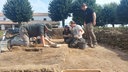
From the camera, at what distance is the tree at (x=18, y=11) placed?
207ft

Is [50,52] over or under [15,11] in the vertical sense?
under

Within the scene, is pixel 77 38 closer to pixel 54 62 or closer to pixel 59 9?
pixel 54 62

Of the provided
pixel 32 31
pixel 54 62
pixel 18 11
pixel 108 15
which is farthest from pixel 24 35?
pixel 108 15

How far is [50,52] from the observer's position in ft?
41.2

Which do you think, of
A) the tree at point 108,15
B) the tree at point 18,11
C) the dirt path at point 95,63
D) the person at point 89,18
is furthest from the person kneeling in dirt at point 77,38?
the tree at point 108,15

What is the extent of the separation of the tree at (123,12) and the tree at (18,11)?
53.6ft

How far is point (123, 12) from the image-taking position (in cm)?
5616

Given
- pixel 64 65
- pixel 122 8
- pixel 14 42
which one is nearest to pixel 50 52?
pixel 64 65

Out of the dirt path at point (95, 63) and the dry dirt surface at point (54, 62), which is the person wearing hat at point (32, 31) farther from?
the dirt path at point (95, 63)

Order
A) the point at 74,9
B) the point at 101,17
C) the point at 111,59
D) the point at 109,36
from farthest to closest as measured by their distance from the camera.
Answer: the point at 101,17 < the point at 74,9 < the point at 109,36 < the point at 111,59

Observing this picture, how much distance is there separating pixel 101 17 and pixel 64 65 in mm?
55005

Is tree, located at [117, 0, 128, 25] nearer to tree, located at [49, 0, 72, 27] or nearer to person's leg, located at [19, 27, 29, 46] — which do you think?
tree, located at [49, 0, 72, 27]

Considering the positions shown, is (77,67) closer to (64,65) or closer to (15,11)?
(64,65)

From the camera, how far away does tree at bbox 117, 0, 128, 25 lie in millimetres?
55812
